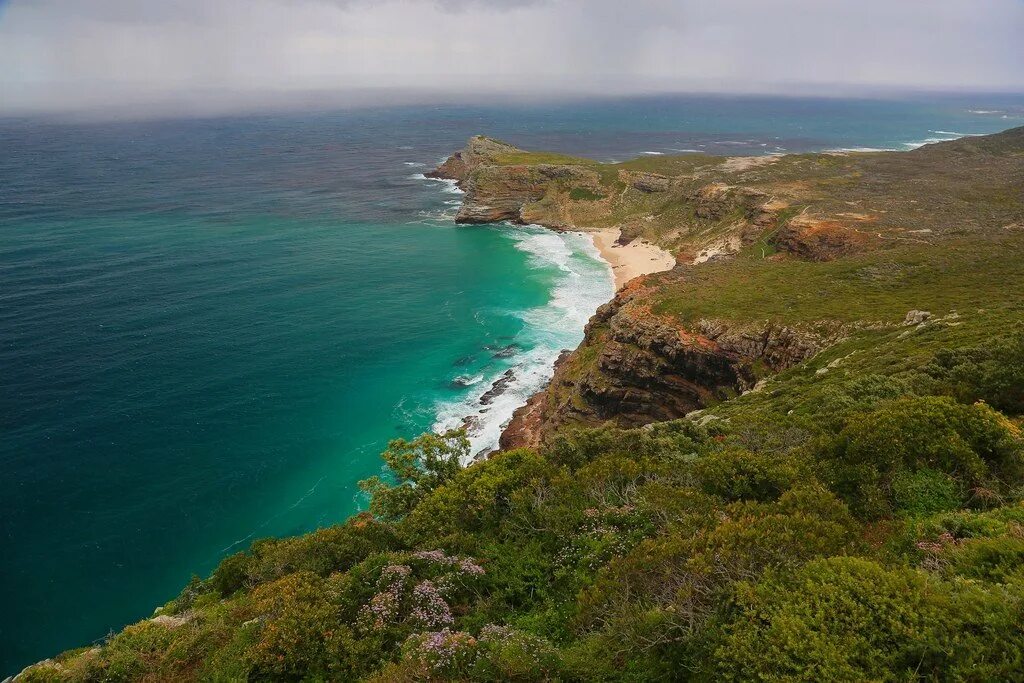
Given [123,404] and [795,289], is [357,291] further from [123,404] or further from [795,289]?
[795,289]

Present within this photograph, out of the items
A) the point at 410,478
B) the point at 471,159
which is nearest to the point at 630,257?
the point at 410,478

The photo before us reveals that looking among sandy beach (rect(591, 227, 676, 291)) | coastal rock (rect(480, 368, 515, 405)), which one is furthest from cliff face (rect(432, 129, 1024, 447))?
coastal rock (rect(480, 368, 515, 405))

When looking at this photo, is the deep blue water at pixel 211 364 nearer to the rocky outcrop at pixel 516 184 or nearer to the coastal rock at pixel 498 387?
the coastal rock at pixel 498 387

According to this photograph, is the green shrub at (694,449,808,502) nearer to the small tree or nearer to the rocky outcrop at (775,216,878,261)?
the small tree

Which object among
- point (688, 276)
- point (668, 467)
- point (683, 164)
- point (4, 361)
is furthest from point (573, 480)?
point (683, 164)

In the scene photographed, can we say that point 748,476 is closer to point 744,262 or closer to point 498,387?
point 498,387

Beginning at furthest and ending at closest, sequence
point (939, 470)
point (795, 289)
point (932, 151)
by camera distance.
Result: point (932, 151) < point (795, 289) < point (939, 470)

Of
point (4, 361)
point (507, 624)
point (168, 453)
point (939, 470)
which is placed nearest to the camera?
point (507, 624)

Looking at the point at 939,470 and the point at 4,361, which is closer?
the point at 939,470
